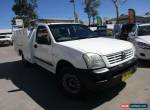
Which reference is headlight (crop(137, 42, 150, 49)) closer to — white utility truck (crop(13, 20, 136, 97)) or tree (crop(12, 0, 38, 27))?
white utility truck (crop(13, 20, 136, 97))

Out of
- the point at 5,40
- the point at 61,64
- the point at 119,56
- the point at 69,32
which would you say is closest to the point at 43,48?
the point at 69,32

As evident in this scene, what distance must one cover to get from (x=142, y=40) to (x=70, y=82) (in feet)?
13.4

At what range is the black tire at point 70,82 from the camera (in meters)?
4.82

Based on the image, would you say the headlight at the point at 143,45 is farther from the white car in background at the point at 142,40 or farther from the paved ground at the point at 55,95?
the paved ground at the point at 55,95

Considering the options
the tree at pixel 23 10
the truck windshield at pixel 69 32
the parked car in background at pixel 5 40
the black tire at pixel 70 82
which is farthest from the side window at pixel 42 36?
the tree at pixel 23 10

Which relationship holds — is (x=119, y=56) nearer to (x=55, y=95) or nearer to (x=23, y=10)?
(x=55, y=95)

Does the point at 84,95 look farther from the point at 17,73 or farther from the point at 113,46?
the point at 17,73

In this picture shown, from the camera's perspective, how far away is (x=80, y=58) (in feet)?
15.1

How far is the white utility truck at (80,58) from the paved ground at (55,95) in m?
0.37

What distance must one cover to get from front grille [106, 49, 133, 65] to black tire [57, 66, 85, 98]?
828 millimetres

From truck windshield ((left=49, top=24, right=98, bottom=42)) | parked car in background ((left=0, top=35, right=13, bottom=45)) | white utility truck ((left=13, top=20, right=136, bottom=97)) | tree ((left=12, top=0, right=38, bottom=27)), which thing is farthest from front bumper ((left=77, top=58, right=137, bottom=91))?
tree ((left=12, top=0, right=38, bottom=27))

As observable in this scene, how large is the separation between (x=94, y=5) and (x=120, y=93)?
63.7m

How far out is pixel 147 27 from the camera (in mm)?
9203

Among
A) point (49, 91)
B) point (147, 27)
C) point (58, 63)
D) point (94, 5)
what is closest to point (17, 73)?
point (49, 91)
